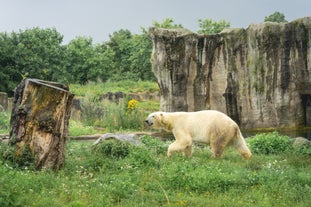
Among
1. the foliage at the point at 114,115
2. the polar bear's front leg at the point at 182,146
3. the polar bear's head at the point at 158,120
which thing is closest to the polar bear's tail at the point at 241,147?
the polar bear's front leg at the point at 182,146

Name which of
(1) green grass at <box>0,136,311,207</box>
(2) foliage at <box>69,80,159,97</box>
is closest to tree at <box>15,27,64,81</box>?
(2) foliage at <box>69,80,159,97</box>

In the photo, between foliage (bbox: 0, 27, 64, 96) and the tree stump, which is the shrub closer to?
the tree stump

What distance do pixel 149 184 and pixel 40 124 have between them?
8.75 ft

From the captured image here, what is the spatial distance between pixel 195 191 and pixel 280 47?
17.0 metres

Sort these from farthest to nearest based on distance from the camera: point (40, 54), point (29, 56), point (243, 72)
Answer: point (40, 54) → point (29, 56) → point (243, 72)

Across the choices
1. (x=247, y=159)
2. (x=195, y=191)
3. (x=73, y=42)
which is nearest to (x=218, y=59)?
(x=247, y=159)

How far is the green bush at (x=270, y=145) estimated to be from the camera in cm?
1347

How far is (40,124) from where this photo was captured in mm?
9453

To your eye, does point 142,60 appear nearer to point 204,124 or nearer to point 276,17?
point 276,17

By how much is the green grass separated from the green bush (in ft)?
8.99

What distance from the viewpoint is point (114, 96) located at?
33.0 meters

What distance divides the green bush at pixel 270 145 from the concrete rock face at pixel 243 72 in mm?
9994

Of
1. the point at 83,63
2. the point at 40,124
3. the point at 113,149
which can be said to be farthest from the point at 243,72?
the point at 83,63

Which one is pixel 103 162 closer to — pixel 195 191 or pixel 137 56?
pixel 195 191
